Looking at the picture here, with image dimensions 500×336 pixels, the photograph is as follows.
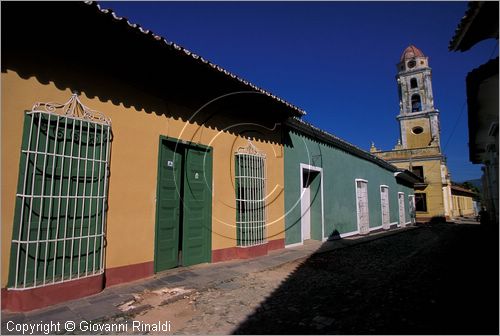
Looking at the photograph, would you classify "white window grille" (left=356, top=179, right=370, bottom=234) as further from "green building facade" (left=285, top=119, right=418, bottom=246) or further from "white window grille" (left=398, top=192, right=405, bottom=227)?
"white window grille" (left=398, top=192, right=405, bottom=227)

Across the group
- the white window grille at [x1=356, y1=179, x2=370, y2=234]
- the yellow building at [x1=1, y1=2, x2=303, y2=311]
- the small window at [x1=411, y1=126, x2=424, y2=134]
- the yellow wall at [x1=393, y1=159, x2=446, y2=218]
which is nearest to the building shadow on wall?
the yellow building at [x1=1, y1=2, x2=303, y2=311]

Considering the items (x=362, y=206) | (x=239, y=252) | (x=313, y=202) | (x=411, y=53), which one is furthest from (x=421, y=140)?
(x=239, y=252)

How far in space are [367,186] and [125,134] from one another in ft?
38.9

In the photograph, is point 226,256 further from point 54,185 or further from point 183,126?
point 54,185

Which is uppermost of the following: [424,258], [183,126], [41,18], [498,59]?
[41,18]

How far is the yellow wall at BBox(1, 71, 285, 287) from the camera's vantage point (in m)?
3.37

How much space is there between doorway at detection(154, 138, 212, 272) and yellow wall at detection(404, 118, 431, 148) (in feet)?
88.3

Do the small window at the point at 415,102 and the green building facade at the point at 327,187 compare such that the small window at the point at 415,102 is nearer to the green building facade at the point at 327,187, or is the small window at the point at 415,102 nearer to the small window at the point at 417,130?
the small window at the point at 417,130

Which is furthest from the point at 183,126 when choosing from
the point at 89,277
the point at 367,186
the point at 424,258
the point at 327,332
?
the point at 367,186

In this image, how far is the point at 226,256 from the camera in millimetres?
6129

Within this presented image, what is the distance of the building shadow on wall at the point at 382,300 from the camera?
9.58ft

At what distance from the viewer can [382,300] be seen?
3736mm

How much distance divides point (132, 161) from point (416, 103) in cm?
3004

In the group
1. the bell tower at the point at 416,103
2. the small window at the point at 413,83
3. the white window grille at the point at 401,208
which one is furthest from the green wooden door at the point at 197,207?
the small window at the point at 413,83
